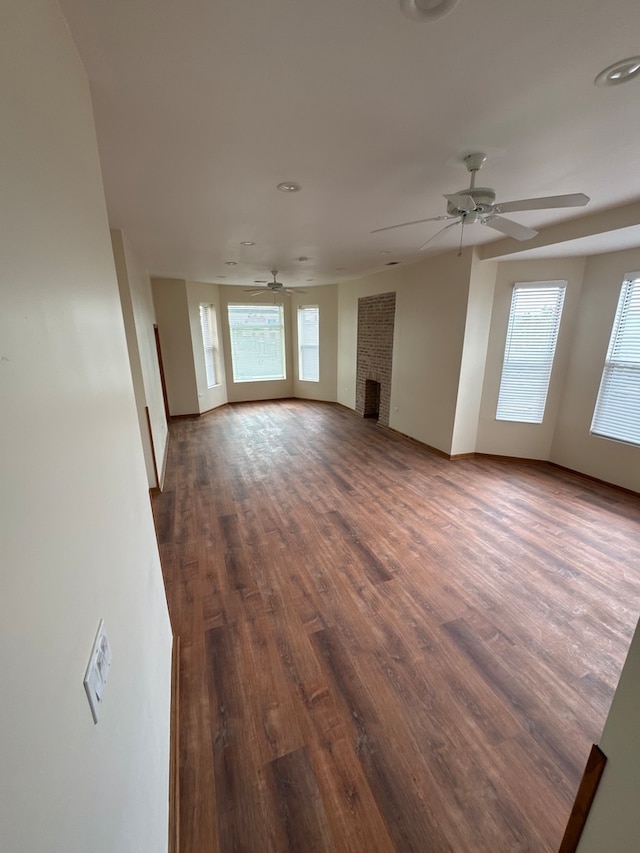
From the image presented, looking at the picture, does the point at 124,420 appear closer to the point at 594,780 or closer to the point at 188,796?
the point at 188,796

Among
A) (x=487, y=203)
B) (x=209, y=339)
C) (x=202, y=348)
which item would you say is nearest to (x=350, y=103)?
(x=487, y=203)

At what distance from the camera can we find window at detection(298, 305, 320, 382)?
7.67 m

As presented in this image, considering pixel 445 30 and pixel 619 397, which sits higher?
pixel 445 30

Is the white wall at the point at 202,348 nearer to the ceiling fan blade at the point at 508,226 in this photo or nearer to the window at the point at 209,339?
the window at the point at 209,339

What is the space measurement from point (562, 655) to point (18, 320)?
270 cm

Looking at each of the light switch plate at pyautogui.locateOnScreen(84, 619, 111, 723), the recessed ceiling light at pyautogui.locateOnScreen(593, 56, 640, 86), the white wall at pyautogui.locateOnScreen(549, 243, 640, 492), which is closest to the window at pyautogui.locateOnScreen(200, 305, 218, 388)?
the white wall at pyautogui.locateOnScreen(549, 243, 640, 492)

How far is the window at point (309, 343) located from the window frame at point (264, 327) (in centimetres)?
39

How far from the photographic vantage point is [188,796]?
131 centimetres

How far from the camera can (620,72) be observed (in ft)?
4.20

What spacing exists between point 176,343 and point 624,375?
6642mm

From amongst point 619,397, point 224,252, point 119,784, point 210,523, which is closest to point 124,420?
→ point 119,784

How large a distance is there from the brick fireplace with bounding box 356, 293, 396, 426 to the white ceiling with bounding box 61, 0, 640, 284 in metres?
3.02

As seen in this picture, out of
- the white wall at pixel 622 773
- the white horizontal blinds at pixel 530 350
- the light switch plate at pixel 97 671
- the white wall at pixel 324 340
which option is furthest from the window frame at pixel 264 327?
the white wall at pixel 622 773

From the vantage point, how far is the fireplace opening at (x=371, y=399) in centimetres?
660
